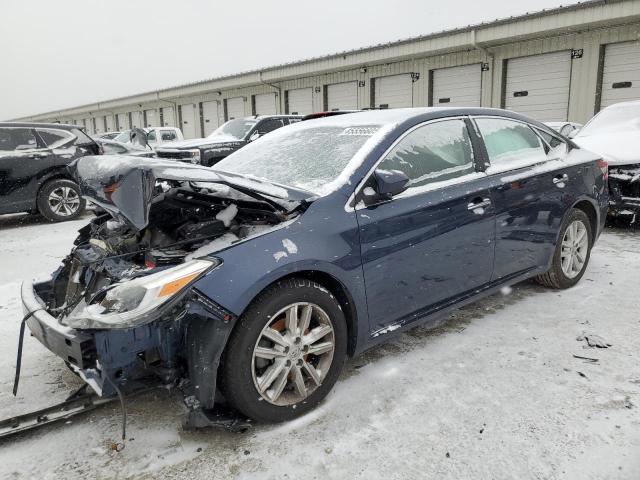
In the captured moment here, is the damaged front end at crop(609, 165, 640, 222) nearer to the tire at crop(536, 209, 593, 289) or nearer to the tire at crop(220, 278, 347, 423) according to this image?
the tire at crop(536, 209, 593, 289)

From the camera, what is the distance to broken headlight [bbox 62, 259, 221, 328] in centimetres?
211

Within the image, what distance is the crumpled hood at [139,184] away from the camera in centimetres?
231

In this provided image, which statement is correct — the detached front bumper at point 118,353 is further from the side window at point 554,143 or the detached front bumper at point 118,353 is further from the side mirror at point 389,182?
the side window at point 554,143

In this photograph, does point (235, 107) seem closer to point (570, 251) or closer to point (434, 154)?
point (570, 251)

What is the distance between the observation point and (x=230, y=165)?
3.67 m

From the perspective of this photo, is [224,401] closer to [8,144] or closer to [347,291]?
[347,291]

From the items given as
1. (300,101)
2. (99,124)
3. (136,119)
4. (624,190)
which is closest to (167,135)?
(300,101)

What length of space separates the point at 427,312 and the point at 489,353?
0.54m

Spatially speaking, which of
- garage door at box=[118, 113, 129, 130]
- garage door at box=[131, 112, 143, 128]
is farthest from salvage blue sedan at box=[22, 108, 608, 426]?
garage door at box=[118, 113, 129, 130]

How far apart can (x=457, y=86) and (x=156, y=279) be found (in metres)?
15.7

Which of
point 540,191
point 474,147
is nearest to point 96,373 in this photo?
point 474,147

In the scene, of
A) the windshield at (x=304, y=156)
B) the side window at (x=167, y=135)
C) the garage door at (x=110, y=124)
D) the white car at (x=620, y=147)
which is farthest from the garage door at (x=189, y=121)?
the windshield at (x=304, y=156)

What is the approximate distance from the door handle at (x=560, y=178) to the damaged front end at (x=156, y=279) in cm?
235

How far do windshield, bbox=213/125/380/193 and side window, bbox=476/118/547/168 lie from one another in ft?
3.23
